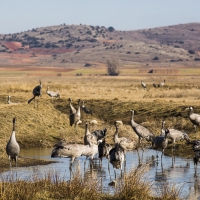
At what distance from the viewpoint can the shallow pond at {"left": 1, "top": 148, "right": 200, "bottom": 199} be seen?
1624 centimetres

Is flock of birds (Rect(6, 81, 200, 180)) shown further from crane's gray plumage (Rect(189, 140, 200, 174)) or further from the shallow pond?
the shallow pond

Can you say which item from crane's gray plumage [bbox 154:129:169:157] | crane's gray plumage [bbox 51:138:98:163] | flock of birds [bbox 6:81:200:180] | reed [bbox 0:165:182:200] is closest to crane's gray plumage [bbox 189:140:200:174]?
→ flock of birds [bbox 6:81:200:180]

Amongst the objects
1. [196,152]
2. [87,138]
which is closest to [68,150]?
[87,138]

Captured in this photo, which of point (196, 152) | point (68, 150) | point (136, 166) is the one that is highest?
point (68, 150)

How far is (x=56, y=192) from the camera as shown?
1254 centimetres

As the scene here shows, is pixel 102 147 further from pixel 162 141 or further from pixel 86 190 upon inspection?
pixel 86 190

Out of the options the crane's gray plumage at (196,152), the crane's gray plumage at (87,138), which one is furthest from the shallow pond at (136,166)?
the crane's gray plumage at (87,138)

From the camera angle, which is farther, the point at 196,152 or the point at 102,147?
the point at 102,147

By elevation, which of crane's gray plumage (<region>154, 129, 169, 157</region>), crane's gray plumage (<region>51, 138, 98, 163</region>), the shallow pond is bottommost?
the shallow pond

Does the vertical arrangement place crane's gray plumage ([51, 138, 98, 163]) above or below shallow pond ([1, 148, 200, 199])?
above

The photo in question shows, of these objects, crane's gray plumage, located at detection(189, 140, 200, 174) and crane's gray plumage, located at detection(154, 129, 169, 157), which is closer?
crane's gray plumage, located at detection(189, 140, 200, 174)

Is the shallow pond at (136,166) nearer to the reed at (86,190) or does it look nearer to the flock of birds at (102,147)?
the flock of birds at (102,147)

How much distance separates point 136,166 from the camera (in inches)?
781

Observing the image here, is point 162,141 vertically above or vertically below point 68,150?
below
